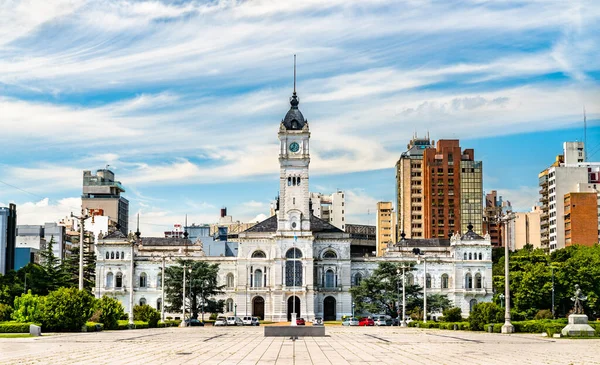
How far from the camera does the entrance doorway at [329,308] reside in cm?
14600

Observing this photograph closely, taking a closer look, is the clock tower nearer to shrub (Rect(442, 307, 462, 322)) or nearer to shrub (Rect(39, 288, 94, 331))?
shrub (Rect(442, 307, 462, 322))

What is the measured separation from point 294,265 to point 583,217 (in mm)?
59019

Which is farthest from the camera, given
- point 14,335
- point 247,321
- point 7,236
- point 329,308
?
point 7,236

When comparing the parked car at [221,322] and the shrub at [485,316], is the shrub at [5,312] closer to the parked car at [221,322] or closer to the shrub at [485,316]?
the shrub at [485,316]

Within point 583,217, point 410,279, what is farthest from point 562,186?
point 410,279

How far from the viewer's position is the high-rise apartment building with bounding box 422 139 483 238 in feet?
649

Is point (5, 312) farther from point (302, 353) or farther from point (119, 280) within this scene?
point (119, 280)

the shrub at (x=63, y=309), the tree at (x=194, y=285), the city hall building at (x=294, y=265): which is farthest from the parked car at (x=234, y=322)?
the shrub at (x=63, y=309)

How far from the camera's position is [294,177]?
144750 millimetres

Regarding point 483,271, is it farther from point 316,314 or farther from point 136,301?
point 136,301

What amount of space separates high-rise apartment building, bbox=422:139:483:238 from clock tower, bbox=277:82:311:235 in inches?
2343

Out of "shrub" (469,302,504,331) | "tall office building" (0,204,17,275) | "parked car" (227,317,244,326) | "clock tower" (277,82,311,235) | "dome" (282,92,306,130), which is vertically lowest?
"parked car" (227,317,244,326)

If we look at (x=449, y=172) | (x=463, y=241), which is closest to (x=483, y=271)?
(x=463, y=241)

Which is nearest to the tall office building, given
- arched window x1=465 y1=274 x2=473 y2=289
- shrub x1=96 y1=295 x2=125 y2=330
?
arched window x1=465 y1=274 x2=473 y2=289
